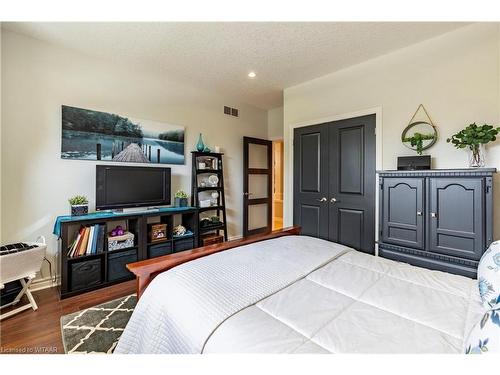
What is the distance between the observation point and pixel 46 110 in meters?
2.53

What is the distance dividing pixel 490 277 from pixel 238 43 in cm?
270

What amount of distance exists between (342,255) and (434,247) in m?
Answer: 0.99

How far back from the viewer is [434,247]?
1.98 m

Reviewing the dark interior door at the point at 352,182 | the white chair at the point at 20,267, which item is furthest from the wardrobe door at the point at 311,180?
the white chair at the point at 20,267

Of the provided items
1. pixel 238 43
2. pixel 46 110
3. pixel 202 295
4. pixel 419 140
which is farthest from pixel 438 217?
pixel 46 110

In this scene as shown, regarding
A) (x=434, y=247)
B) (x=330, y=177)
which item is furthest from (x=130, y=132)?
(x=434, y=247)

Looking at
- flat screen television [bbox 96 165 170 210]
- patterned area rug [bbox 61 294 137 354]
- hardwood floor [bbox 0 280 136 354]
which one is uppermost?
flat screen television [bbox 96 165 170 210]

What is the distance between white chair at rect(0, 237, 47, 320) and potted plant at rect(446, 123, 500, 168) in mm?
3875

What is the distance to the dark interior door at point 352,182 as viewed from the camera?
2.85 meters

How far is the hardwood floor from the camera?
1657 mm

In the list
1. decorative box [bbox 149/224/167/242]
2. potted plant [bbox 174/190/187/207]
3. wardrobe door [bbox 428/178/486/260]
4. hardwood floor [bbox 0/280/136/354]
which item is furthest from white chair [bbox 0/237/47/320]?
wardrobe door [bbox 428/178/486/260]

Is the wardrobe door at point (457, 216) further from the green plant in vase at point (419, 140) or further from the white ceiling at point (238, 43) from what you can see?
the white ceiling at point (238, 43)

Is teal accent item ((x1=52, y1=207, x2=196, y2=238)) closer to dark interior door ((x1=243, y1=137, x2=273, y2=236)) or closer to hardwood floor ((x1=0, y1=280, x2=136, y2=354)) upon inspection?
hardwood floor ((x1=0, y1=280, x2=136, y2=354))
